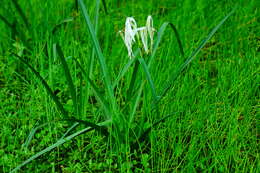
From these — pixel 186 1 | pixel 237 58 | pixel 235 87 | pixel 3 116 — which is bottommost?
pixel 3 116

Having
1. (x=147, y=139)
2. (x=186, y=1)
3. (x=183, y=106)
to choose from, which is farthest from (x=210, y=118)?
(x=186, y=1)

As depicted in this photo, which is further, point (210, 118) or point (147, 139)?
point (147, 139)

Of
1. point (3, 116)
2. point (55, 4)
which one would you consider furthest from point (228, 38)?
point (3, 116)

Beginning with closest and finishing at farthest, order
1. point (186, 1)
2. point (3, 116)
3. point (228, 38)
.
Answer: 1. point (3, 116)
2. point (228, 38)
3. point (186, 1)

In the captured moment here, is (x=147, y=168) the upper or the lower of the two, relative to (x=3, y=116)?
lower

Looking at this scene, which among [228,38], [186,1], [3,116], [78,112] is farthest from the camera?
[186,1]

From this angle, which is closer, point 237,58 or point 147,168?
point 147,168

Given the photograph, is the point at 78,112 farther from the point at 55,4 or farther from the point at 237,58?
the point at 55,4

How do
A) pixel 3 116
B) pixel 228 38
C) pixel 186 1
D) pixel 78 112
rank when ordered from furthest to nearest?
1. pixel 186 1
2. pixel 228 38
3. pixel 3 116
4. pixel 78 112

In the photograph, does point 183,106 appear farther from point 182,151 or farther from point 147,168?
point 147,168
